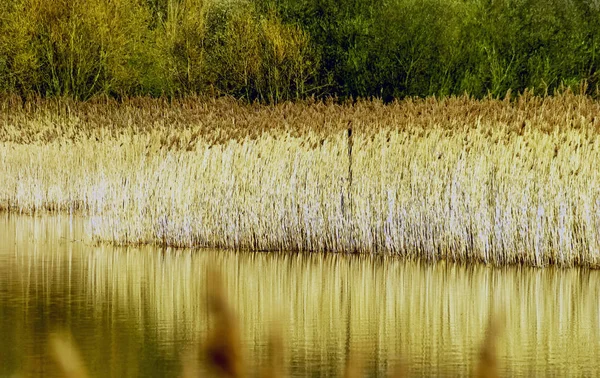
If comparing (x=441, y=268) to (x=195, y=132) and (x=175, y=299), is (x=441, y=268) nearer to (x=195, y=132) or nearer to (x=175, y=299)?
(x=175, y=299)

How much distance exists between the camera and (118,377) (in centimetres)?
826

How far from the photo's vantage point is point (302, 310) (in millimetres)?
11570

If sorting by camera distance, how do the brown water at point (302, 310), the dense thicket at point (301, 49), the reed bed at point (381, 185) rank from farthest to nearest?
the dense thicket at point (301, 49)
the reed bed at point (381, 185)
the brown water at point (302, 310)

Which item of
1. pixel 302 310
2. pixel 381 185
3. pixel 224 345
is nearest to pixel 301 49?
pixel 381 185

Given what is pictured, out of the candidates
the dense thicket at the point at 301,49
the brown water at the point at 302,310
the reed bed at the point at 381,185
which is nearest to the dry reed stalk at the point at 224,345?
the brown water at the point at 302,310

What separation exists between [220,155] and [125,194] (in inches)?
55.7

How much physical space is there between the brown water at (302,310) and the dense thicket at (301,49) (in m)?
18.0

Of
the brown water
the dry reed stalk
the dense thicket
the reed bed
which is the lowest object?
the brown water

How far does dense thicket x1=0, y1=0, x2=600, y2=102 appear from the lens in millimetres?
33406

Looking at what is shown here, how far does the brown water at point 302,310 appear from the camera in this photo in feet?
29.7

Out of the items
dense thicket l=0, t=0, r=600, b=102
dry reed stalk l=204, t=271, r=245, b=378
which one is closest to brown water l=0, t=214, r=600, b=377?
dry reed stalk l=204, t=271, r=245, b=378

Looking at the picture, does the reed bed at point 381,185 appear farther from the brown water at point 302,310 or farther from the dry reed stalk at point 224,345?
the dry reed stalk at point 224,345

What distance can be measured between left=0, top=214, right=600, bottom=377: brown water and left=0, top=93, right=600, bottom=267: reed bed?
12.5 inches

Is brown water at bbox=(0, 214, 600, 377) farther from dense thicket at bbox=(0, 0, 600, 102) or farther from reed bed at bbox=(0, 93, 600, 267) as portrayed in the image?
dense thicket at bbox=(0, 0, 600, 102)
